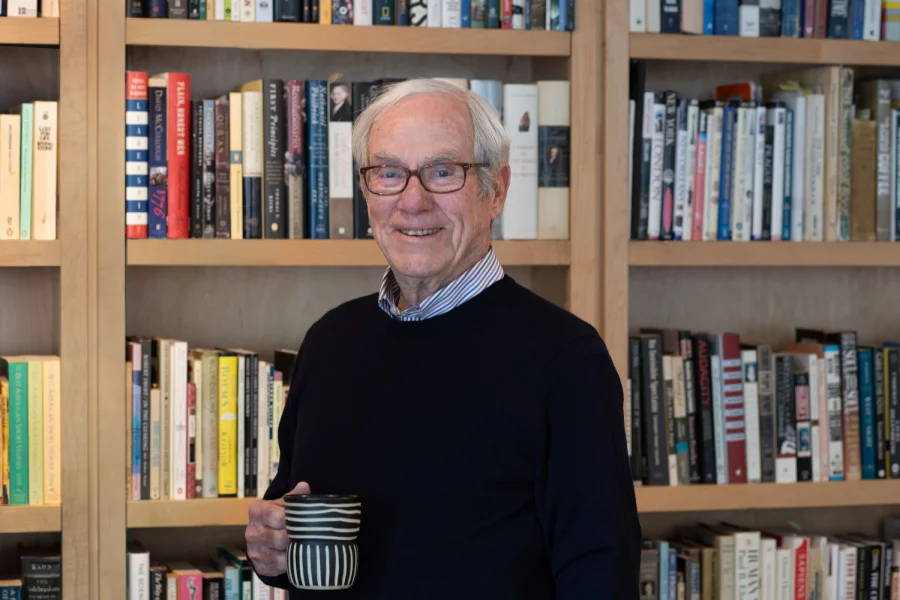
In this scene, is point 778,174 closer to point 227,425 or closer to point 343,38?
point 343,38

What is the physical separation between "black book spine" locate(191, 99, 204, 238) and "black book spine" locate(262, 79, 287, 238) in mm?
118

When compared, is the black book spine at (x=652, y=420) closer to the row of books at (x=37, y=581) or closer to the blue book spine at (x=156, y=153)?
the blue book spine at (x=156, y=153)

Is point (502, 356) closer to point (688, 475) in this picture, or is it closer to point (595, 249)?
point (595, 249)

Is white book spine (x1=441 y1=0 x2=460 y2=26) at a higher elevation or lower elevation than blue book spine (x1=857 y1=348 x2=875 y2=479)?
higher

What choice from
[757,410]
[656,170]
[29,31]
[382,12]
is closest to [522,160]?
[656,170]

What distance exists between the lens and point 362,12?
222 centimetres

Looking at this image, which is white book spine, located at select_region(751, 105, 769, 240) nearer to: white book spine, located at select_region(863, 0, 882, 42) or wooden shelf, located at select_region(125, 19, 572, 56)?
white book spine, located at select_region(863, 0, 882, 42)

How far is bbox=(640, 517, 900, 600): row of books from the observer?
2.39 m

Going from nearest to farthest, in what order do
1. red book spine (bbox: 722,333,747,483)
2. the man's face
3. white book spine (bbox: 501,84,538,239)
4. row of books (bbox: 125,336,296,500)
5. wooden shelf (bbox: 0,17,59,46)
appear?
1. the man's face
2. wooden shelf (bbox: 0,17,59,46)
3. row of books (bbox: 125,336,296,500)
4. white book spine (bbox: 501,84,538,239)
5. red book spine (bbox: 722,333,747,483)

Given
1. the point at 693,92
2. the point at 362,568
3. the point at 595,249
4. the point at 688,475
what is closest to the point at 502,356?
the point at 362,568

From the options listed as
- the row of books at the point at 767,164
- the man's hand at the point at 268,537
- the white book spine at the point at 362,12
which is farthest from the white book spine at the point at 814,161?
the man's hand at the point at 268,537

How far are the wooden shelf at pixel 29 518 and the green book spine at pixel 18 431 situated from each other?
28 mm

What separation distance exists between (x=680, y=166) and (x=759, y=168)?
171mm

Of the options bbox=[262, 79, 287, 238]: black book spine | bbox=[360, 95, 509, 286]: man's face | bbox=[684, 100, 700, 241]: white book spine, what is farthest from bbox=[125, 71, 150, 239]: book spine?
bbox=[684, 100, 700, 241]: white book spine
